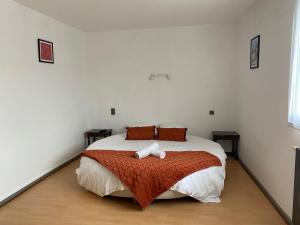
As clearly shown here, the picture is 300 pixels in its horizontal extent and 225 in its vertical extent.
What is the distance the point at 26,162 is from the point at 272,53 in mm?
3359

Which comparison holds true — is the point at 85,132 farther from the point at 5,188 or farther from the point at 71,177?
the point at 5,188

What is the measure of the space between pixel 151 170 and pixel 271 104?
156cm

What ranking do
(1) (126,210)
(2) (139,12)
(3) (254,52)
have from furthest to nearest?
(2) (139,12) → (3) (254,52) → (1) (126,210)

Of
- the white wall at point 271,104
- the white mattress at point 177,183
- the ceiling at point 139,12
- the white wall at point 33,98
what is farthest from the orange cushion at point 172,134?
the ceiling at point 139,12

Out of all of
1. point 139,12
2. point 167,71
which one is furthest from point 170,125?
point 139,12

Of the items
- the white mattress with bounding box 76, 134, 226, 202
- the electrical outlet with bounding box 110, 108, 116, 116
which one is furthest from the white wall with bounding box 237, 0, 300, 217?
the electrical outlet with bounding box 110, 108, 116, 116

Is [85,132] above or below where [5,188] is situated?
above

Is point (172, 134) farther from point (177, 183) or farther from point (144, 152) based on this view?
point (177, 183)

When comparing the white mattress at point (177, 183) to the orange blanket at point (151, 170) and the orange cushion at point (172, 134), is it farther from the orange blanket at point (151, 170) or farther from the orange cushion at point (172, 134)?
the orange cushion at point (172, 134)

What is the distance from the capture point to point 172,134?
13.4 ft

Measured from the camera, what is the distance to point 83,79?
4.88 m

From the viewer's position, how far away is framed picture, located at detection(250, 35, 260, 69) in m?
3.25

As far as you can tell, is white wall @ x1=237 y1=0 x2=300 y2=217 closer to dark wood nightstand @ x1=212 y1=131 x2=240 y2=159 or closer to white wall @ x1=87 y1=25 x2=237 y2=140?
dark wood nightstand @ x1=212 y1=131 x2=240 y2=159

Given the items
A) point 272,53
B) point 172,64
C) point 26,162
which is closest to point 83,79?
point 172,64
